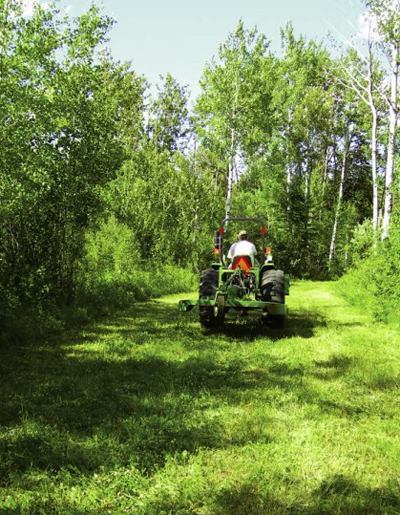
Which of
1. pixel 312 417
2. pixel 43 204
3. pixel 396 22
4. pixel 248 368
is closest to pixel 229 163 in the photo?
pixel 396 22

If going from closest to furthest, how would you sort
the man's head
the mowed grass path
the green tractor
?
the mowed grass path, the green tractor, the man's head

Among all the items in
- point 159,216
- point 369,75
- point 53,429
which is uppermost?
point 369,75

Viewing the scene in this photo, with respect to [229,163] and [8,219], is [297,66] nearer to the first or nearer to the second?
[229,163]

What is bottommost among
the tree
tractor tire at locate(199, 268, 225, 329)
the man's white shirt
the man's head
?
tractor tire at locate(199, 268, 225, 329)

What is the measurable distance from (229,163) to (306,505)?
19.5 m

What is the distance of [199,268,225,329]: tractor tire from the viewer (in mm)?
7297

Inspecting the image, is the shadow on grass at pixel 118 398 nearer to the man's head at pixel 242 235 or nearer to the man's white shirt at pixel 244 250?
the man's white shirt at pixel 244 250

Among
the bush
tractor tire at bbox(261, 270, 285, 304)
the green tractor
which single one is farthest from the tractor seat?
the bush

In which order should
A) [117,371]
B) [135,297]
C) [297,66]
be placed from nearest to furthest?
[117,371] < [135,297] < [297,66]

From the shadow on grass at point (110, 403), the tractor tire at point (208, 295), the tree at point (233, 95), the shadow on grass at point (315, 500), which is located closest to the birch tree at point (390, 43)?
the tree at point (233, 95)

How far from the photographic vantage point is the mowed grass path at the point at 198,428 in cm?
257

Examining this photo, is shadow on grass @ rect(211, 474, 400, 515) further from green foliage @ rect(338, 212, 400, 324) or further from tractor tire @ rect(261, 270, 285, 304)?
green foliage @ rect(338, 212, 400, 324)

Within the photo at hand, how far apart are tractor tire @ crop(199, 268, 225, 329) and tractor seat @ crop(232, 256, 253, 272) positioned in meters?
0.43

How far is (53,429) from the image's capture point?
11.1 ft
